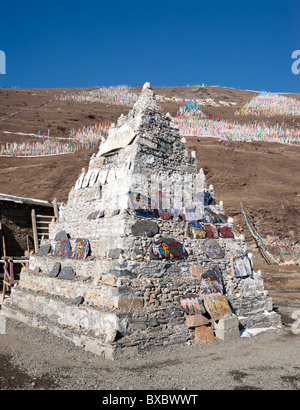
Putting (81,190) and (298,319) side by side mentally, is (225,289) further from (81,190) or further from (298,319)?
(81,190)

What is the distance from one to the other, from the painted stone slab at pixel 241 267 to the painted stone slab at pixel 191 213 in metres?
1.95

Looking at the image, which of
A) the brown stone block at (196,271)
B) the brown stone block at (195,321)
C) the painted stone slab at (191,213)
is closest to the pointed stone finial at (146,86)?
the painted stone slab at (191,213)

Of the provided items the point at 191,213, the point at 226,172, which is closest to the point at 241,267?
the point at 191,213

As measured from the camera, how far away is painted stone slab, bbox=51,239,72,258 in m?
10.9

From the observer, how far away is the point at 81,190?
12.5m

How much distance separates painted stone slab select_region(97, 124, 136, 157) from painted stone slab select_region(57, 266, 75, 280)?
4.85 metres

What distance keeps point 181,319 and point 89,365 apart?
279 centimetres

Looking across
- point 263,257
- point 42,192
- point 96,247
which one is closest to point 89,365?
point 96,247

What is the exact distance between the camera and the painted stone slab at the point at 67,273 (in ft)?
32.4

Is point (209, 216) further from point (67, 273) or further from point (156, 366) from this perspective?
point (156, 366)

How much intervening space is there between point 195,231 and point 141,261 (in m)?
2.73

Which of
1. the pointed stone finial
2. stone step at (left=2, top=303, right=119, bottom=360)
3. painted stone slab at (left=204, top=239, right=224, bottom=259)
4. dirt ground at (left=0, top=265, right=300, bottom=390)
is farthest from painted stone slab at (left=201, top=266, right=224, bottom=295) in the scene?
the pointed stone finial

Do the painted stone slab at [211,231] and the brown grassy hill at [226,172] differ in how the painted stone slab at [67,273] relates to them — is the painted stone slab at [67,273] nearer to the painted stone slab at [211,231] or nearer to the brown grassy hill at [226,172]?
the painted stone slab at [211,231]

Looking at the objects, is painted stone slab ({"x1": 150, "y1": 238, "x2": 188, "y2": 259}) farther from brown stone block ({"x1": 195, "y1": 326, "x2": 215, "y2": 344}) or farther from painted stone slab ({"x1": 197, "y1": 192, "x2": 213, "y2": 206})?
painted stone slab ({"x1": 197, "y1": 192, "x2": 213, "y2": 206})
